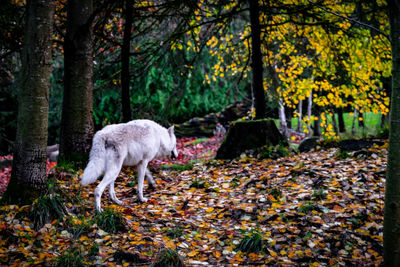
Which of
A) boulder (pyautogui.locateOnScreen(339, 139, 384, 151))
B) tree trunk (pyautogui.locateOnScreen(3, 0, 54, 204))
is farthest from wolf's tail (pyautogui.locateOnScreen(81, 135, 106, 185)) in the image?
boulder (pyautogui.locateOnScreen(339, 139, 384, 151))

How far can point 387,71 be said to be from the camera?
828cm

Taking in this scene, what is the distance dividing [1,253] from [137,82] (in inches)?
615

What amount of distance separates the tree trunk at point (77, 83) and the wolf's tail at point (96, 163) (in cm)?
176

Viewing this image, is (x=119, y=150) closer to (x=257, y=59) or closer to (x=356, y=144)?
(x=257, y=59)

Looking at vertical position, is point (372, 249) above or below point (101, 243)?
below

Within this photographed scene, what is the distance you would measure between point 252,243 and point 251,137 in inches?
188

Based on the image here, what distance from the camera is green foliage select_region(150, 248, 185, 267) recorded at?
3.51m

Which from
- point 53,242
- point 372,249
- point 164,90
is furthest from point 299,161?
point 164,90

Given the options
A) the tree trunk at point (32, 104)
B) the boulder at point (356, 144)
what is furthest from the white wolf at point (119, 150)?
the boulder at point (356, 144)

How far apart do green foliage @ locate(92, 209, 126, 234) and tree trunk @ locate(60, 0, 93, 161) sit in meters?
2.49

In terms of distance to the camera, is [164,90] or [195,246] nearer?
[195,246]

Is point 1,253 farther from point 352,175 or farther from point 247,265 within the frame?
point 352,175

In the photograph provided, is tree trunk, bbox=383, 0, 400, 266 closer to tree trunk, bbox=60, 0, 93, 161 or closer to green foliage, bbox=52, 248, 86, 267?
green foliage, bbox=52, 248, 86, 267

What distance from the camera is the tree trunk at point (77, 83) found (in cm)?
654
